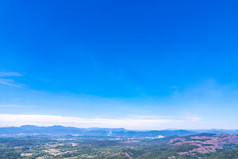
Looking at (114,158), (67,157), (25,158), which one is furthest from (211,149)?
(25,158)

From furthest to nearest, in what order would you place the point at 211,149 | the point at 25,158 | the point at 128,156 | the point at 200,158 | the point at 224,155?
1. the point at 211,149
2. the point at 25,158
3. the point at 128,156
4. the point at 200,158
5. the point at 224,155

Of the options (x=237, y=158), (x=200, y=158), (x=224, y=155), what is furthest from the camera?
(x=200, y=158)

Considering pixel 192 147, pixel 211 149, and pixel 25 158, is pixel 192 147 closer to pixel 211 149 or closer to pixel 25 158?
pixel 211 149

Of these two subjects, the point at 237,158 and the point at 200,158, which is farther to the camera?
the point at 200,158

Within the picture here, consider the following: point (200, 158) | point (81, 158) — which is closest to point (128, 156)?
point (81, 158)

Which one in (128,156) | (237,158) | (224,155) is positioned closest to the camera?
(237,158)

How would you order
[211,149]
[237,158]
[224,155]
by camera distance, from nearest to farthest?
[237,158] → [224,155] → [211,149]

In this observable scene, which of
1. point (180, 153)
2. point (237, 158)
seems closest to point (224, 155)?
point (237, 158)

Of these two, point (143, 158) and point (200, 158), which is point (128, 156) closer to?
point (143, 158)

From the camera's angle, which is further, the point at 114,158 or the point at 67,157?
the point at 67,157
